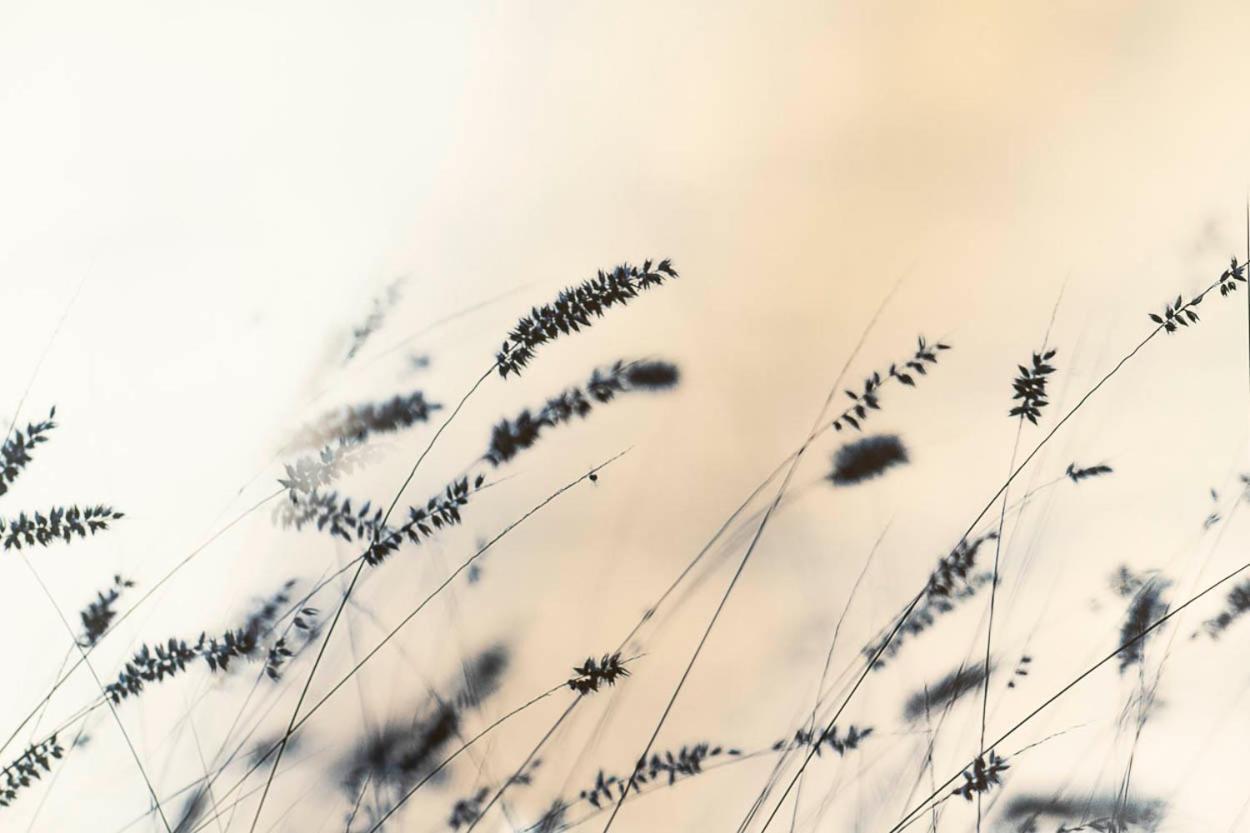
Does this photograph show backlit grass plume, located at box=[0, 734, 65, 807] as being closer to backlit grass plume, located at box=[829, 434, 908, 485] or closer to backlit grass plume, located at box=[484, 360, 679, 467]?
backlit grass plume, located at box=[484, 360, 679, 467]

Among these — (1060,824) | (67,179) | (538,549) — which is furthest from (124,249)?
(1060,824)

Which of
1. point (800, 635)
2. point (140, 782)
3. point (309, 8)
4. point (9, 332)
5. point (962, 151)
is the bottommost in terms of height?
point (800, 635)

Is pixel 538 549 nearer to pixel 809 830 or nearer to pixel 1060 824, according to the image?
pixel 809 830

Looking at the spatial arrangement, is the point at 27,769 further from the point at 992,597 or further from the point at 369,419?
the point at 992,597

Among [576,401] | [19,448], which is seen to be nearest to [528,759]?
[576,401]

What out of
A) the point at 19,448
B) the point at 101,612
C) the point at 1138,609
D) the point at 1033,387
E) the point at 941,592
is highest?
the point at 19,448

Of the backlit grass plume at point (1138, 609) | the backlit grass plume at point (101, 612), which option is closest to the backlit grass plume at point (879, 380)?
the backlit grass plume at point (1138, 609)
